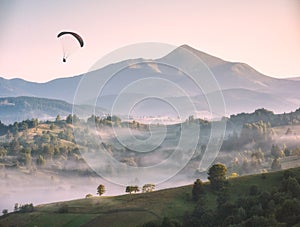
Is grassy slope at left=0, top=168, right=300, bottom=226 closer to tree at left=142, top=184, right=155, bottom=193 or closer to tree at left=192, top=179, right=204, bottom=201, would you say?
tree at left=192, top=179, right=204, bottom=201

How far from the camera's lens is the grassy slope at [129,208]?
302 ft

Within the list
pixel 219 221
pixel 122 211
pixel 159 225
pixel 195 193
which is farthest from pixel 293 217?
pixel 122 211

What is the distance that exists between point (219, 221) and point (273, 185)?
19105mm

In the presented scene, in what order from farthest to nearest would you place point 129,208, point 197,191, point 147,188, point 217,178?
1. point 147,188
2. point 217,178
3. point 129,208
4. point 197,191

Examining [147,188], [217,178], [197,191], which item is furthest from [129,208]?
[147,188]

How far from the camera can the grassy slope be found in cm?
9194

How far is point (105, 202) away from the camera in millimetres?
107625

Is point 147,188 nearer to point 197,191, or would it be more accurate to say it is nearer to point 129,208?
point 129,208

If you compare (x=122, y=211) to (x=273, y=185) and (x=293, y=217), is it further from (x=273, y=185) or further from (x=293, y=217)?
(x=293, y=217)

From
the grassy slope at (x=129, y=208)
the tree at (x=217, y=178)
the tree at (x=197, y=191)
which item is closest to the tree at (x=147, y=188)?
the grassy slope at (x=129, y=208)

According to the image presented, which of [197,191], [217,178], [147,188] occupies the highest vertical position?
[147,188]

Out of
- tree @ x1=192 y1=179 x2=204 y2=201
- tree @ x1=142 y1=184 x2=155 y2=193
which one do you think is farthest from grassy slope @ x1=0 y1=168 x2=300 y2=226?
tree @ x1=142 y1=184 x2=155 y2=193

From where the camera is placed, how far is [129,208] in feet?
323

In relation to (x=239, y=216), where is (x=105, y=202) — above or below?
above
